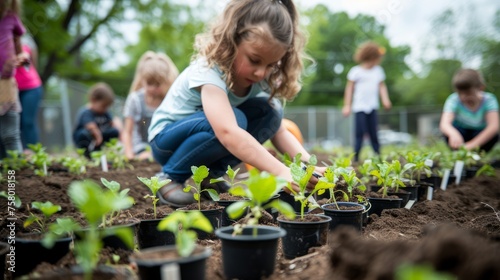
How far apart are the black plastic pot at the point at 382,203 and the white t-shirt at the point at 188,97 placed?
3.45 feet

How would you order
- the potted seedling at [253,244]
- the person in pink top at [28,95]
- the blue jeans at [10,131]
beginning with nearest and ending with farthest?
1. the potted seedling at [253,244]
2. the blue jeans at [10,131]
3. the person in pink top at [28,95]

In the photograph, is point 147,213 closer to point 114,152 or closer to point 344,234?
point 344,234

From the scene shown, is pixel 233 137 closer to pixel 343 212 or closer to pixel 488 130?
pixel 343 212

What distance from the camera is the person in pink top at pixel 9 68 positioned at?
2982 mm

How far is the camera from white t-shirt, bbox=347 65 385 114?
18.6 feet

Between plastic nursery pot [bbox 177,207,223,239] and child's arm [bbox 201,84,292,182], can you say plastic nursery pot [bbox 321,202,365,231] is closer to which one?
child's arm [bbox 201,84,292,182]

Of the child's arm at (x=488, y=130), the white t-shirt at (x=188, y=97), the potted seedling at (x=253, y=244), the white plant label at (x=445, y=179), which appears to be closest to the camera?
the potted seedling at (x=253, y=244)

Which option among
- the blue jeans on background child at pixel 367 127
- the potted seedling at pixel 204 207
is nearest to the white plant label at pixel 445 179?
the potted seedling at pixel 204 207

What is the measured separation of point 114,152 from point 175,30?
10988 millimetres

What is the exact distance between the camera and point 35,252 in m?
1.27

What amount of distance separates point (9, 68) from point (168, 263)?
2713 millimetres

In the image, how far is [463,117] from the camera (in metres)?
4.77

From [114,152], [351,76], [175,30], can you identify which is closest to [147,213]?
[114,152]

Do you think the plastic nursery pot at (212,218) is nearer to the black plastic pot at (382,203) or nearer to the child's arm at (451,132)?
the black plastic pot at (382,203)
